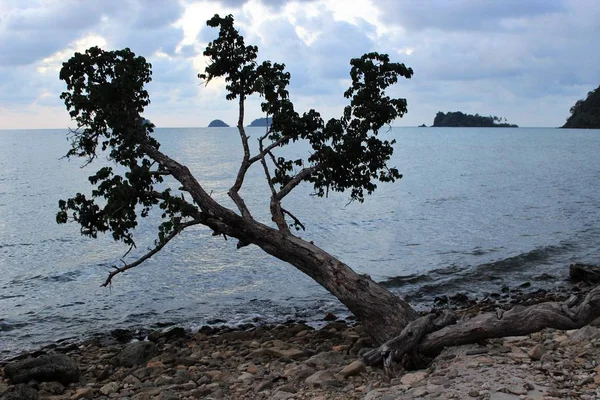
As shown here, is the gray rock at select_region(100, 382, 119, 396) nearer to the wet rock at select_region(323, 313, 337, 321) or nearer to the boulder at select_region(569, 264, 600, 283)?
the wet rock at select_region(323, 313, 337, 321)

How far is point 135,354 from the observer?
13117 millimetres

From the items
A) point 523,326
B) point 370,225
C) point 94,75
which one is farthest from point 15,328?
point 370,225

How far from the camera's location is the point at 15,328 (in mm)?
17438

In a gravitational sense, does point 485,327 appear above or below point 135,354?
above

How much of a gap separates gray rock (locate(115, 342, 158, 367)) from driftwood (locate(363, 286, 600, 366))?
212 inches

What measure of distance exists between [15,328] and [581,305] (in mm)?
15103

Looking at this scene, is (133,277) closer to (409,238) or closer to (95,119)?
(95,119)

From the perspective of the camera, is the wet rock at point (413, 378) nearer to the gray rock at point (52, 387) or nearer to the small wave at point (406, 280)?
the gray rock at point (52, 387)

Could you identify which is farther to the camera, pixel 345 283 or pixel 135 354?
pixel 135 354

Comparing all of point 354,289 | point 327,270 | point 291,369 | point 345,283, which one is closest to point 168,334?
point 327,270

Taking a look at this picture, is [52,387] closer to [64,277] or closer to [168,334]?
[168,334]

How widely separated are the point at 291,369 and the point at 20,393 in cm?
486

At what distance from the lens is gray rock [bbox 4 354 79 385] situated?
11680mm

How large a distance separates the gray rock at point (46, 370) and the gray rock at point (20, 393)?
705 mm
